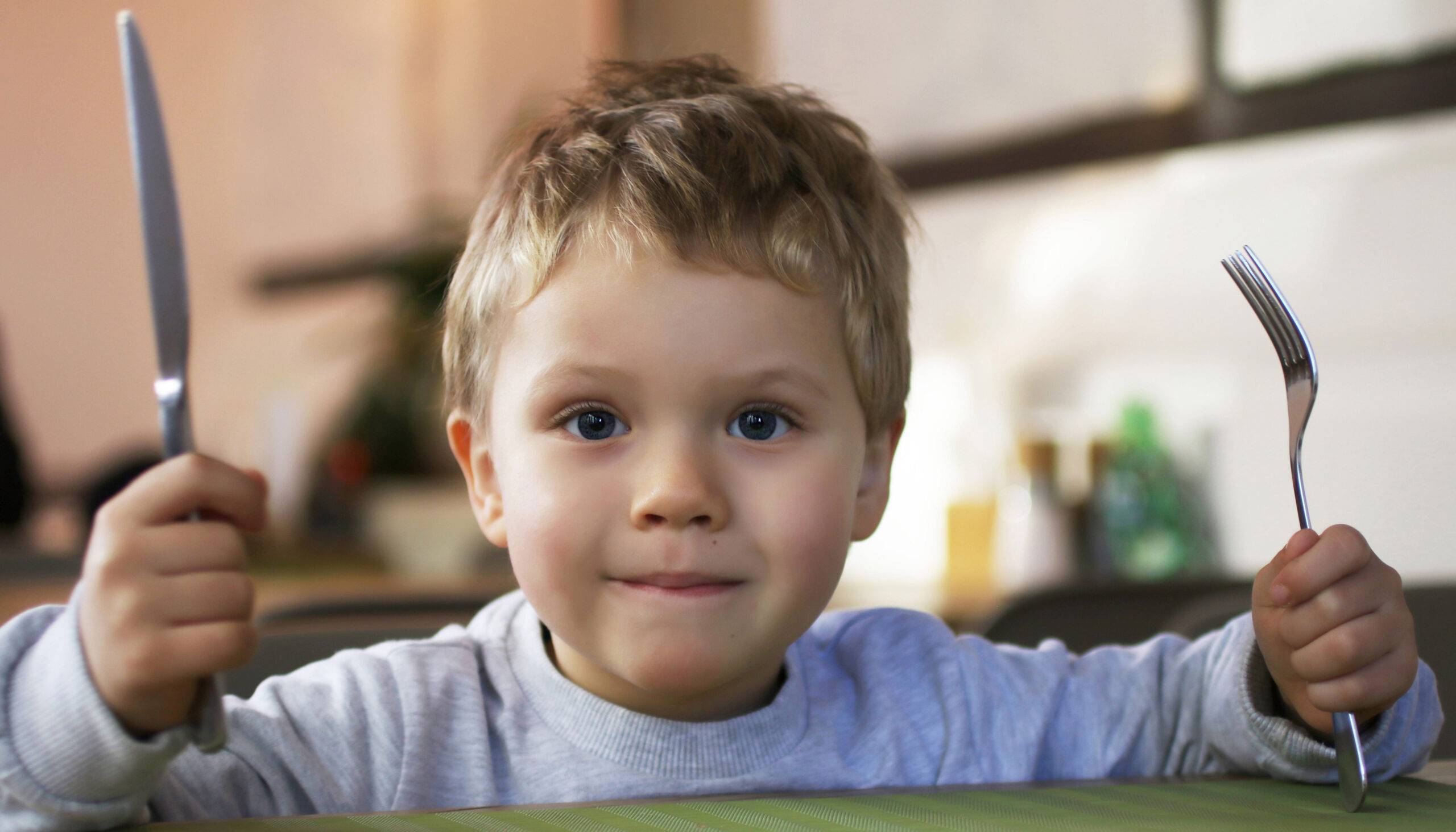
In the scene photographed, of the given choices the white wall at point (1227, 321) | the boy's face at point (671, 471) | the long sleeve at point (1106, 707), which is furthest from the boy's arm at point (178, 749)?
the white wall at point (1227, 321)

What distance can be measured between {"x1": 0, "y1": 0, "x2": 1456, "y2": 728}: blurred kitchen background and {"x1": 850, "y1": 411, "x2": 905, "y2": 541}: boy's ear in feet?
1.26

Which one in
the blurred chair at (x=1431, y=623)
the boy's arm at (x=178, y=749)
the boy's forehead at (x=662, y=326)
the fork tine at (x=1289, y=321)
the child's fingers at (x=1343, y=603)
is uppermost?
the fork tine at (x=1289, y=321)

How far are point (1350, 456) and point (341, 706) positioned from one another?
1.67 m

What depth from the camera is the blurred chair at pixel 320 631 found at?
3.02ft

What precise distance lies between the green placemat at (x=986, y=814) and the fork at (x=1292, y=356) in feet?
0.13

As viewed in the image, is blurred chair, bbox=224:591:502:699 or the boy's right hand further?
blurred chair, bbox=224:591:502:699

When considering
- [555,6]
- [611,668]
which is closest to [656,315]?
[611,668]

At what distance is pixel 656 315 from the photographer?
27.3 inches

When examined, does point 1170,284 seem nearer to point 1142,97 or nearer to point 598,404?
point 1142,97

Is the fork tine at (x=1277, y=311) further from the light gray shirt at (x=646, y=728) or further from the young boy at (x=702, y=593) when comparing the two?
the light gray shirt at (x=646, y=728)

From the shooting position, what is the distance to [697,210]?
0.73 metres

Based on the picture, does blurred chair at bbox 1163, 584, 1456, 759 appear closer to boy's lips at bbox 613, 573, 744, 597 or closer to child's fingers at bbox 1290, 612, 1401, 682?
child's fingers at bbox 1290, 612, 1401, 682

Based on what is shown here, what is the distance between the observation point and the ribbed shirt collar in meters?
0.76

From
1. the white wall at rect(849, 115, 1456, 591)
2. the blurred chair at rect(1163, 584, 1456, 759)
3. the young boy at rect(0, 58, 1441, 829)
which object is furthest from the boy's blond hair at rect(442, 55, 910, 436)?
the white wall at rect(849, 115, 1456, 591)
